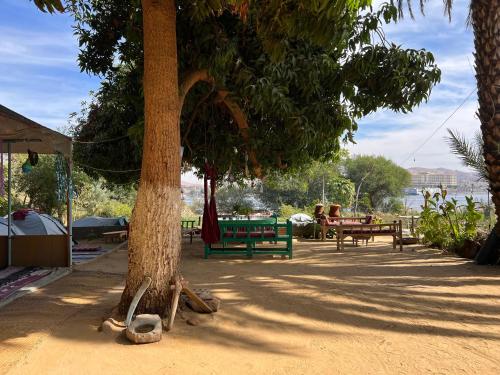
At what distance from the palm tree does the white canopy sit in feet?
25.6

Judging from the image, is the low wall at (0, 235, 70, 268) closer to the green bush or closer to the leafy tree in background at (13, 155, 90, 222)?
the green bush

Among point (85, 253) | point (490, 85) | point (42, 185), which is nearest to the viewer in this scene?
point (490, 85)

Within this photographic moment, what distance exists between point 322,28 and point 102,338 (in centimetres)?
392

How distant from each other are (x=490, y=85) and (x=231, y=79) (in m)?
4.99

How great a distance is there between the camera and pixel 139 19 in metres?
7.32

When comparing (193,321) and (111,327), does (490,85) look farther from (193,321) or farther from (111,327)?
(111,327)

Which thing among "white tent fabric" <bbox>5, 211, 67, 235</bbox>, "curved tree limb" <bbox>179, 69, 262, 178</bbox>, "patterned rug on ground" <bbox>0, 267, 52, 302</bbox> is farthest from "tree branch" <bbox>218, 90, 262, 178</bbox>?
"white tent fabric" <bbox>5, 211, 67, 235</bbox>

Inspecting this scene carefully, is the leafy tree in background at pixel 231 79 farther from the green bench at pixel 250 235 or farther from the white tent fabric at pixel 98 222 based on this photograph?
the white tent fabric at pixel 98 222

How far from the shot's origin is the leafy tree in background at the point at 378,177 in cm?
3992

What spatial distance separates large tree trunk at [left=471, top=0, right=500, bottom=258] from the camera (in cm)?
847

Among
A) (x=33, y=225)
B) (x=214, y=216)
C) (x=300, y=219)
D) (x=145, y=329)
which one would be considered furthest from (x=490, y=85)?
(x=33, y=225)

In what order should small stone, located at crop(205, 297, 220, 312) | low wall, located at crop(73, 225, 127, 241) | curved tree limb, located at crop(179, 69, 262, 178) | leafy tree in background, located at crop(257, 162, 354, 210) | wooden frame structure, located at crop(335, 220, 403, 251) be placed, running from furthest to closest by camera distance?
leafy tree in background, located at crop(257, 162, 354, 210), low wall, located at crop(73, 225, 127, 241), wooden frame structure, located at crop(335, 220, 403, 251), curved tree limb, located at crop(179, 69, 262, 178), small stone, located at crop(205, 297, 220, 312)

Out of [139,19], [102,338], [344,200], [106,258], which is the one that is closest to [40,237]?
[106,258]

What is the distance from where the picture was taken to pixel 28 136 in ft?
24.6
